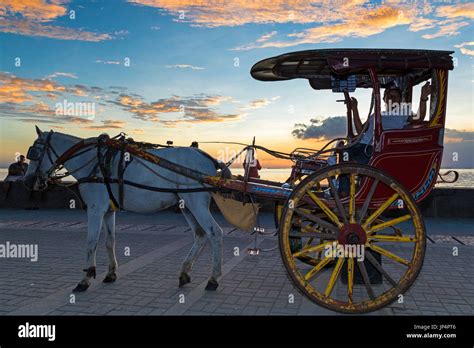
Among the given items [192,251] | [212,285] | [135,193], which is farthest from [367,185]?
[135,193]

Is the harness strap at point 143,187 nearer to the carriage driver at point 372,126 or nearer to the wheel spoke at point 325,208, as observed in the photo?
the wheel spoke at point 325,208

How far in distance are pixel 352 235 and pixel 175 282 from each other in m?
2.70

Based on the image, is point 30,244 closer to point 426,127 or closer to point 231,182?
point 231,182

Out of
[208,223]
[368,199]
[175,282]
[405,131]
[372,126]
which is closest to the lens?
[368,199]

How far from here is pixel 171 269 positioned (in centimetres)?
639

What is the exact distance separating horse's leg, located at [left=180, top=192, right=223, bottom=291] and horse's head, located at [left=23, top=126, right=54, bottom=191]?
205cm

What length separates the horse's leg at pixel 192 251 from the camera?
5.41 meters

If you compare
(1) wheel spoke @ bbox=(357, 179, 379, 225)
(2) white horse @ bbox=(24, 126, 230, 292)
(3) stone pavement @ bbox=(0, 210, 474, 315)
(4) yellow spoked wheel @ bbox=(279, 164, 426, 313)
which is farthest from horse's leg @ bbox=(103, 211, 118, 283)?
(1) wheel spoke @ bbox=(357, 179, 379, 225)

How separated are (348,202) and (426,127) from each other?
1.18m

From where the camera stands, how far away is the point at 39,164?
561 centimetres

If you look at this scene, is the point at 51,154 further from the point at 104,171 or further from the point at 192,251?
the point at 192,251

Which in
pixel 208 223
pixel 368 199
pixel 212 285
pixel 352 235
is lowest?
pixel 212 285

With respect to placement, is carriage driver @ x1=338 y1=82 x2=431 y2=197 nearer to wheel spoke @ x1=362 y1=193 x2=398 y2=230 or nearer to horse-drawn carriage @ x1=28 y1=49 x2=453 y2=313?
horse-drawn carriage @ x1=28 y1=49 x2=453 y2=313
